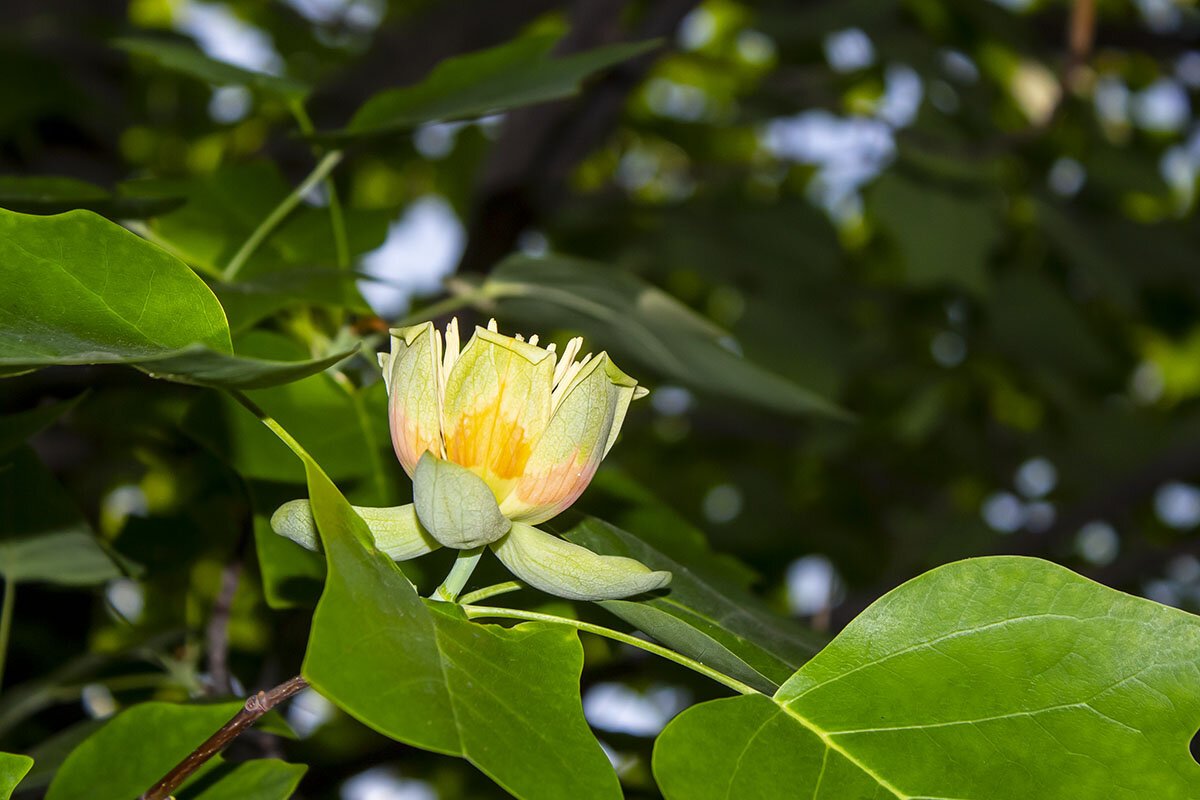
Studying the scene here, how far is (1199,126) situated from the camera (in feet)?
6.73

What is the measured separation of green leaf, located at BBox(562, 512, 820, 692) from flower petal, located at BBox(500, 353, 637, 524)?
51mm

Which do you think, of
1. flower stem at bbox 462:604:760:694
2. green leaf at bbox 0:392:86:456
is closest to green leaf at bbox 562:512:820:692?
flower stem at bbox 462:604:760:694

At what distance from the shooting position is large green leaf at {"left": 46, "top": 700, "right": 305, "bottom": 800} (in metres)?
0.45

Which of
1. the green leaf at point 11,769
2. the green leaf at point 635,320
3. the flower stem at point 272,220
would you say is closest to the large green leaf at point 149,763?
the green leaf at point 11,769

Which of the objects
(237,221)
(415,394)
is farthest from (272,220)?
(415,394)

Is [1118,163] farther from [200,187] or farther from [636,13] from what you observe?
[200,187]

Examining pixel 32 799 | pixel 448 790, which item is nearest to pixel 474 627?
pixel 32 799

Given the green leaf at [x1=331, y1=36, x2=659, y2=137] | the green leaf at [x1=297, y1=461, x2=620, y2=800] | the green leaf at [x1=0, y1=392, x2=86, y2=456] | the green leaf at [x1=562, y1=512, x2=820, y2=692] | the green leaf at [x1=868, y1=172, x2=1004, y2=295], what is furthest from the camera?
the green leaf at [x1=868, y1=172, x2=1004, y2=295]

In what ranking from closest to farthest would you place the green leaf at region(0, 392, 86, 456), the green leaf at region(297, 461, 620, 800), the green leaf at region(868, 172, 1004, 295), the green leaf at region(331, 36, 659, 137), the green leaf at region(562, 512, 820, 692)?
the green leaf at region(297, 461, 620, 800), the green leaf at region(562, 512, 820, 692), the green leaf at region(0, 392, 86, 456), the green leaf at region(331, 36, 659, 137), the green leaf at region(868, 172, 1004, 295)

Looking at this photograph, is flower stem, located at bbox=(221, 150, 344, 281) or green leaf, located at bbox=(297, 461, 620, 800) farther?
flower stem, located at bbox=(221, 150, 344, 281)

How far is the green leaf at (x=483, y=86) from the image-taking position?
0.63 meters

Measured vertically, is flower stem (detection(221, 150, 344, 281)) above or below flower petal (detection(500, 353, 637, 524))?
below

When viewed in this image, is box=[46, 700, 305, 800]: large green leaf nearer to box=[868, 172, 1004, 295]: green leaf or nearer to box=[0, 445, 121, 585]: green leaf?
box=[0, 445, 121, 585]: green leaf

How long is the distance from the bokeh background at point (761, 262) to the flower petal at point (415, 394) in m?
0.18
